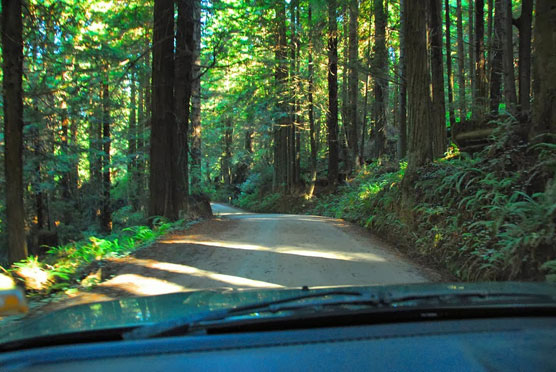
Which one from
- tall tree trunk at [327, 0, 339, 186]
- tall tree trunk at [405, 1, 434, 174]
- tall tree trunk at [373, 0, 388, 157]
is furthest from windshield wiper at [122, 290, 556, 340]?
tall tree trunk at [327, 0, 339, 186]

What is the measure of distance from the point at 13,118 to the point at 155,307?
8603mm

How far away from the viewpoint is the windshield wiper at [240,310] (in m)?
2.04

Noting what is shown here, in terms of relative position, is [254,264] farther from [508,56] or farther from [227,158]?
[227,158]

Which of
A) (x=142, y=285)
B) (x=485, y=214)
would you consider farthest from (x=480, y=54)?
(x=142, y=285)

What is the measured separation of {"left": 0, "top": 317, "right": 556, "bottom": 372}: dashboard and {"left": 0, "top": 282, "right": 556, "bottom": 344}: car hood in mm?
260

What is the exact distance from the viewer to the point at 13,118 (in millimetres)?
8953

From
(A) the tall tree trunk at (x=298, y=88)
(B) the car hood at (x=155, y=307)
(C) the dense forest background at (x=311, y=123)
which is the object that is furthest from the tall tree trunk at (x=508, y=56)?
(A) the tall tree trunk at (x=298, y=88)

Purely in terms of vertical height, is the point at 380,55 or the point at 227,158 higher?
the point at 380,55

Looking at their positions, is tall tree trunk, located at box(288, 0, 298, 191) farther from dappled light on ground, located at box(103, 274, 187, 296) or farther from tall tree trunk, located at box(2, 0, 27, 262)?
dappled light on ground, located at box(103, 274, 187, 296)

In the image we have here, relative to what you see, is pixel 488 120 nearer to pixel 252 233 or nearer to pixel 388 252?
pixel 388 252

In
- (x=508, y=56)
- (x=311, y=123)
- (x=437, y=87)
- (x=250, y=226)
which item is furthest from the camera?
(x=311, y=123)

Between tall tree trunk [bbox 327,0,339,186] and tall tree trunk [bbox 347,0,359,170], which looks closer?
tall tree trunk [bbox 347,0,359,170]

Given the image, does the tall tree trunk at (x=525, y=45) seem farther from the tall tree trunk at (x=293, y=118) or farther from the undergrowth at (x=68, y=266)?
the tall tree trunk at (x=293, y=118)

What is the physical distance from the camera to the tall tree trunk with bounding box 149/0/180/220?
12.8 metres
